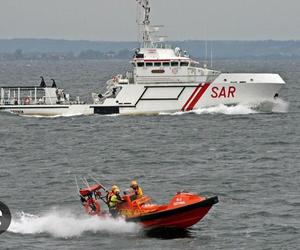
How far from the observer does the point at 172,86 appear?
71938 millimetres

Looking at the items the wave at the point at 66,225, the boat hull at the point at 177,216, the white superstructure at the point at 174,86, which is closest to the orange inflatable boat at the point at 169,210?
the boat hull at the point at 177,216

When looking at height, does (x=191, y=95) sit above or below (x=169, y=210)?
above

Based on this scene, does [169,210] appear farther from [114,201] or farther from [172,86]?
[172,86]

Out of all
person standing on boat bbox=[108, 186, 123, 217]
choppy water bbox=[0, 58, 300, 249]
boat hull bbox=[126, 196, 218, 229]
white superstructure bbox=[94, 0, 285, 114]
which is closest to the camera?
boat hull bbox=[126, 196, 218, 229]

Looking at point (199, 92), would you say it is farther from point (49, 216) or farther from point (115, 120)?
point (49, 216)

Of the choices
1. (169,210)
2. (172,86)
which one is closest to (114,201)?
(169,210)

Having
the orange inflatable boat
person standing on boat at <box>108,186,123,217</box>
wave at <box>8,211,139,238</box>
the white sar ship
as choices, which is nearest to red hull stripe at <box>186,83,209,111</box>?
the white sar ship

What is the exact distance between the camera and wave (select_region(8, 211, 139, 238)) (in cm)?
3453

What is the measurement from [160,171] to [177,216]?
15.1m

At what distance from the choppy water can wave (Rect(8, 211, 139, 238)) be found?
38mm

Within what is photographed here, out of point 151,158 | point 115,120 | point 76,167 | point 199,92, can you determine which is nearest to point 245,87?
point 199,92

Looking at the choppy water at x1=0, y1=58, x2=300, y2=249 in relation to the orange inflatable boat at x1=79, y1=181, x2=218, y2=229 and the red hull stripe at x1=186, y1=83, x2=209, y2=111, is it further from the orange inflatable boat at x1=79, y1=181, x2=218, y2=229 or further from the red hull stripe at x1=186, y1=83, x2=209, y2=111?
the red hull stripe at x1=186, y1=83, x2=209, y2=111

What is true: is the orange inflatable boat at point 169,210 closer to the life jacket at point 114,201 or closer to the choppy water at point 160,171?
the life jacket at point 114,201

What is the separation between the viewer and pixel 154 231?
113 ft
